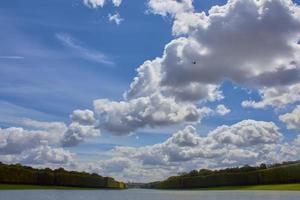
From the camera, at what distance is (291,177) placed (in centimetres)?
19612

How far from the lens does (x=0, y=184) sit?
198625mm

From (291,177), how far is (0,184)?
11138 cm
